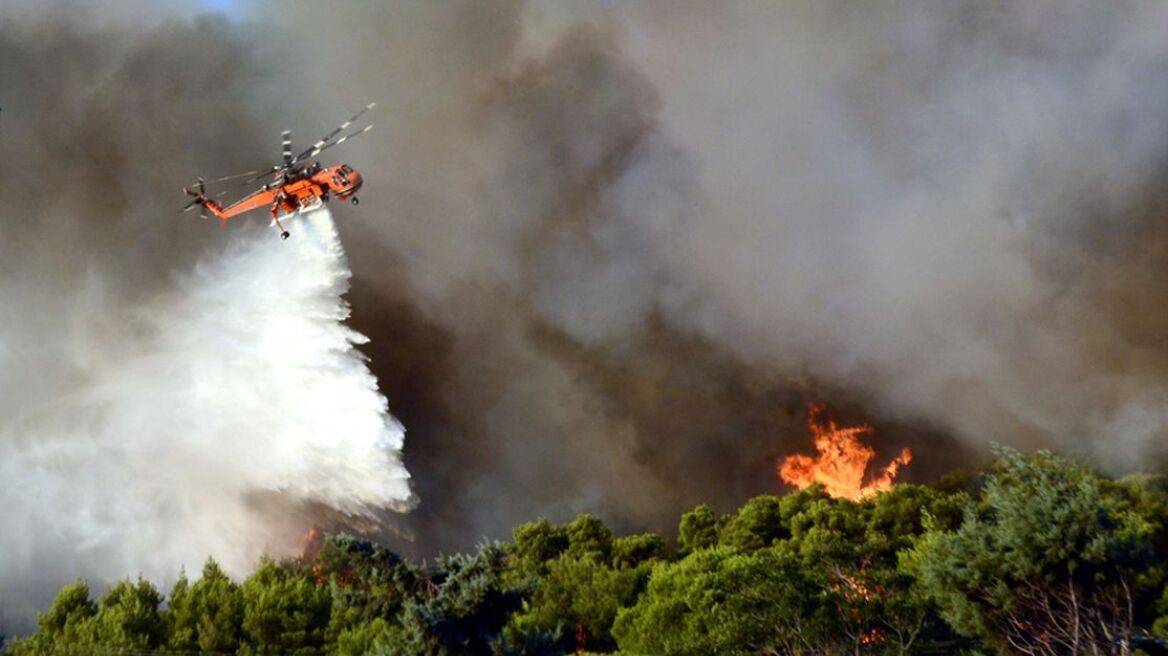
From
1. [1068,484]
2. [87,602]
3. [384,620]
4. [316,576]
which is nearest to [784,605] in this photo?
[1068,484]

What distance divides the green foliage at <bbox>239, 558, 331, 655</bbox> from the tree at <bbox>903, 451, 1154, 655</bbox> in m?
34.5

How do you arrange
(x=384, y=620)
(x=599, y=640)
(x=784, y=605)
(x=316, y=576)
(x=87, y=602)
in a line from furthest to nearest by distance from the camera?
(x=316, y=576) → (x=87, y=602) → (x=599, y=640) → (x=784, y=605) → (x=384, y=620)

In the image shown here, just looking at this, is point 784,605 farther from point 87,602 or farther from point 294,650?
point 87,602

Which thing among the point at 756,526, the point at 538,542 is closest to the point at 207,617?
the point at 538,542

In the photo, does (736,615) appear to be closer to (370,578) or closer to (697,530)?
(370,578)

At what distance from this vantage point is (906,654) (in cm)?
5131

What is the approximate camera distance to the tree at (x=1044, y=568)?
4325cm

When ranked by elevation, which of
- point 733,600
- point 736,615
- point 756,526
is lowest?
point 736,615

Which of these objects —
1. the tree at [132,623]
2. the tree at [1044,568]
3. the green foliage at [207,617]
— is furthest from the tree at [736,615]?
the tree at [132,623]

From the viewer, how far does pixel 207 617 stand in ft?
198

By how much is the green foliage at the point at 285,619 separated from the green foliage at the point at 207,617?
0.72m

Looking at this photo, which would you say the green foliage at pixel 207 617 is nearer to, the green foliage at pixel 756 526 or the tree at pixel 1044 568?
the tree at pixel 1044 568

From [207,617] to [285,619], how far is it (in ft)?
14.9

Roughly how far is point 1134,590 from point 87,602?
202 feet
